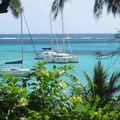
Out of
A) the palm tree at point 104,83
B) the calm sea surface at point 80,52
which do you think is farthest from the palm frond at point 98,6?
the palm tree at point 104,83

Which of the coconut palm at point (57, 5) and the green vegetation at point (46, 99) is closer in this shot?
the green vegetation at point (46, 99)

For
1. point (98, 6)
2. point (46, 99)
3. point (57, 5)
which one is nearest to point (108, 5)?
point (98, 6)

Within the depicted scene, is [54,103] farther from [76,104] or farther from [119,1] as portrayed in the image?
[119,1]

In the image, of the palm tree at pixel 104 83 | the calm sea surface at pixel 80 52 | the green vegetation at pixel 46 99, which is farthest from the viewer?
the calm sea surface at pixel 80 52

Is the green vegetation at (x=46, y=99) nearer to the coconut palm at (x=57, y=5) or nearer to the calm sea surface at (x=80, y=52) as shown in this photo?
the calm sea surface at (x=80, y=52)

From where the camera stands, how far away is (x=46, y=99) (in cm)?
300

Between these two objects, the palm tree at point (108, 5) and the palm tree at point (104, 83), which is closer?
the palm tree at point (104, 83)

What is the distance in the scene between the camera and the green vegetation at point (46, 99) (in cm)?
282

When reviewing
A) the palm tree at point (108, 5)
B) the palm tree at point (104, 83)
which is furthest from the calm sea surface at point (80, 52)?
the palm tree at point (108, 5)

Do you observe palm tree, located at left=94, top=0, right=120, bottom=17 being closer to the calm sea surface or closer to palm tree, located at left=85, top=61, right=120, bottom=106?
the calm sea surface

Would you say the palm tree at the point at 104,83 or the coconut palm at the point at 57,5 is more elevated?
the coconut palm at the point at 57,5

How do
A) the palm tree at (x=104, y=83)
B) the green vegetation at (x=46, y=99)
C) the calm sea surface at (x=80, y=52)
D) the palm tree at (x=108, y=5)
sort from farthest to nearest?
1. the calm sea surface at (x=80, y=52)
2. the palm tree at (x=108, y=5)
3. the palm tree at (x=104, y=83)
4. the green vegetation at (x=46, y=99)

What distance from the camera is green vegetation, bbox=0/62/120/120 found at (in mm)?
2824

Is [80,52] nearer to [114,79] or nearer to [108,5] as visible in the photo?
[108,5]
